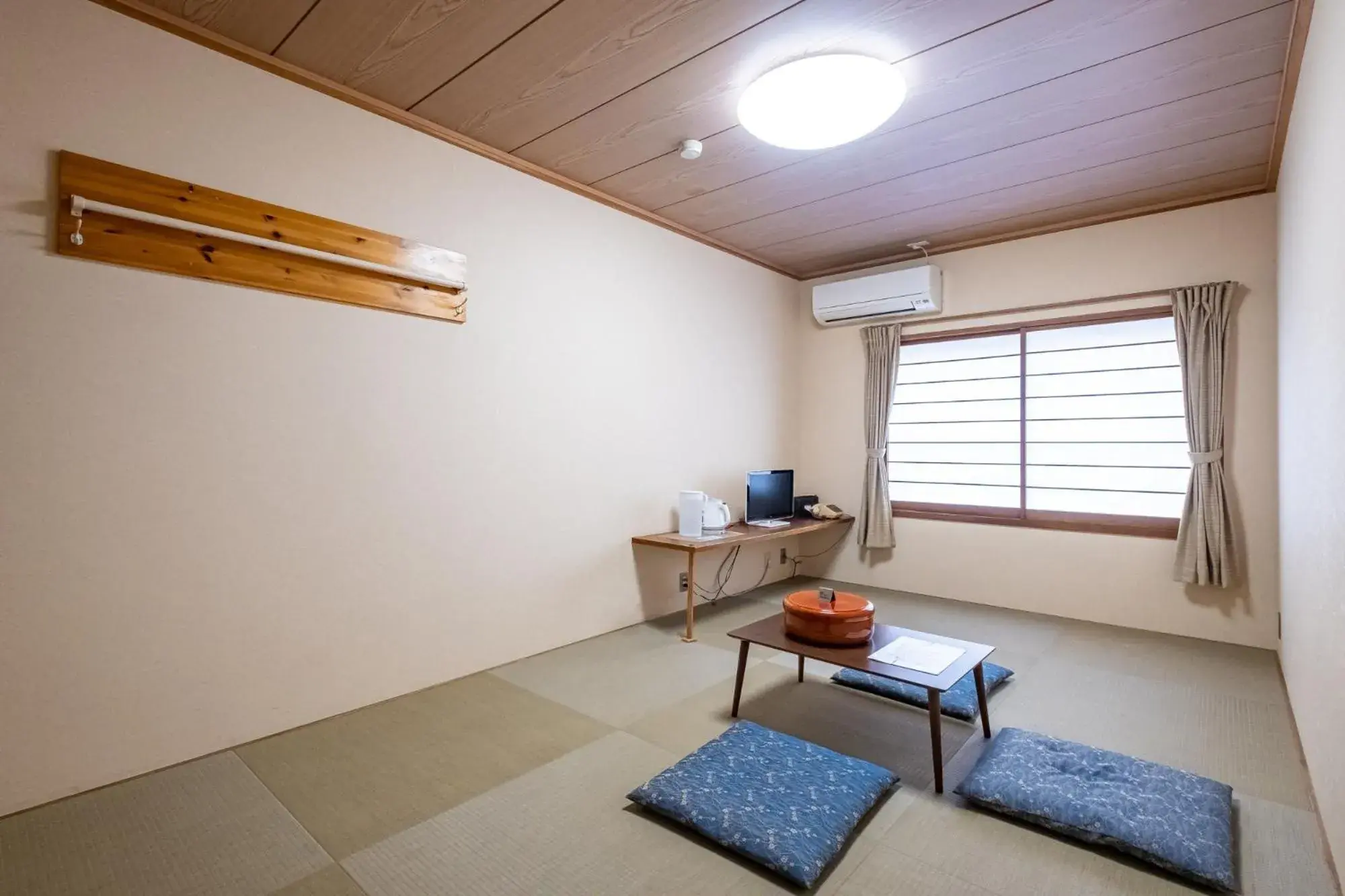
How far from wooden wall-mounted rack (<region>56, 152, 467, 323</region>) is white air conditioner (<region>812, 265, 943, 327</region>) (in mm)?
2906

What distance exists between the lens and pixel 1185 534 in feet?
11.8

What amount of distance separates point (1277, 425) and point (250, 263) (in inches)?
186

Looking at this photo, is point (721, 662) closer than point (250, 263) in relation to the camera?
No

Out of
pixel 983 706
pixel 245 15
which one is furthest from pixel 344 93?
pixel 983 706

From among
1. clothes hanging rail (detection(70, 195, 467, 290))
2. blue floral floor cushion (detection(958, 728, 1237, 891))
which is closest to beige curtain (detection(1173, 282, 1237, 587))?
blue floral floor cushion (detection(958, 728, 1237, 891))

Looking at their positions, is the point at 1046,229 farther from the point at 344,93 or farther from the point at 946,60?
the point at 344,93

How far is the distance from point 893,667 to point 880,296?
3.15m

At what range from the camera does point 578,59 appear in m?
2.35

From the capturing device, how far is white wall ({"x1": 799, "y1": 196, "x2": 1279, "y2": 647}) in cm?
345

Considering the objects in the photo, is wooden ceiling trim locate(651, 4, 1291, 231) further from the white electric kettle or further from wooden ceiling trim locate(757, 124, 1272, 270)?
the white electric kettle

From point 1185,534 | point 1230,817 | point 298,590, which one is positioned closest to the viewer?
point 1230,817

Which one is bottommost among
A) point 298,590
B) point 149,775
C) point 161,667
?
point 149,775

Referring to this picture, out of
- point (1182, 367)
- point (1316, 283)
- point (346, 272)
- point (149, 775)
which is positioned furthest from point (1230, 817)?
point (346, 272)

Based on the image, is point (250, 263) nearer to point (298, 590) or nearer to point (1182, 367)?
point (298, 590)
